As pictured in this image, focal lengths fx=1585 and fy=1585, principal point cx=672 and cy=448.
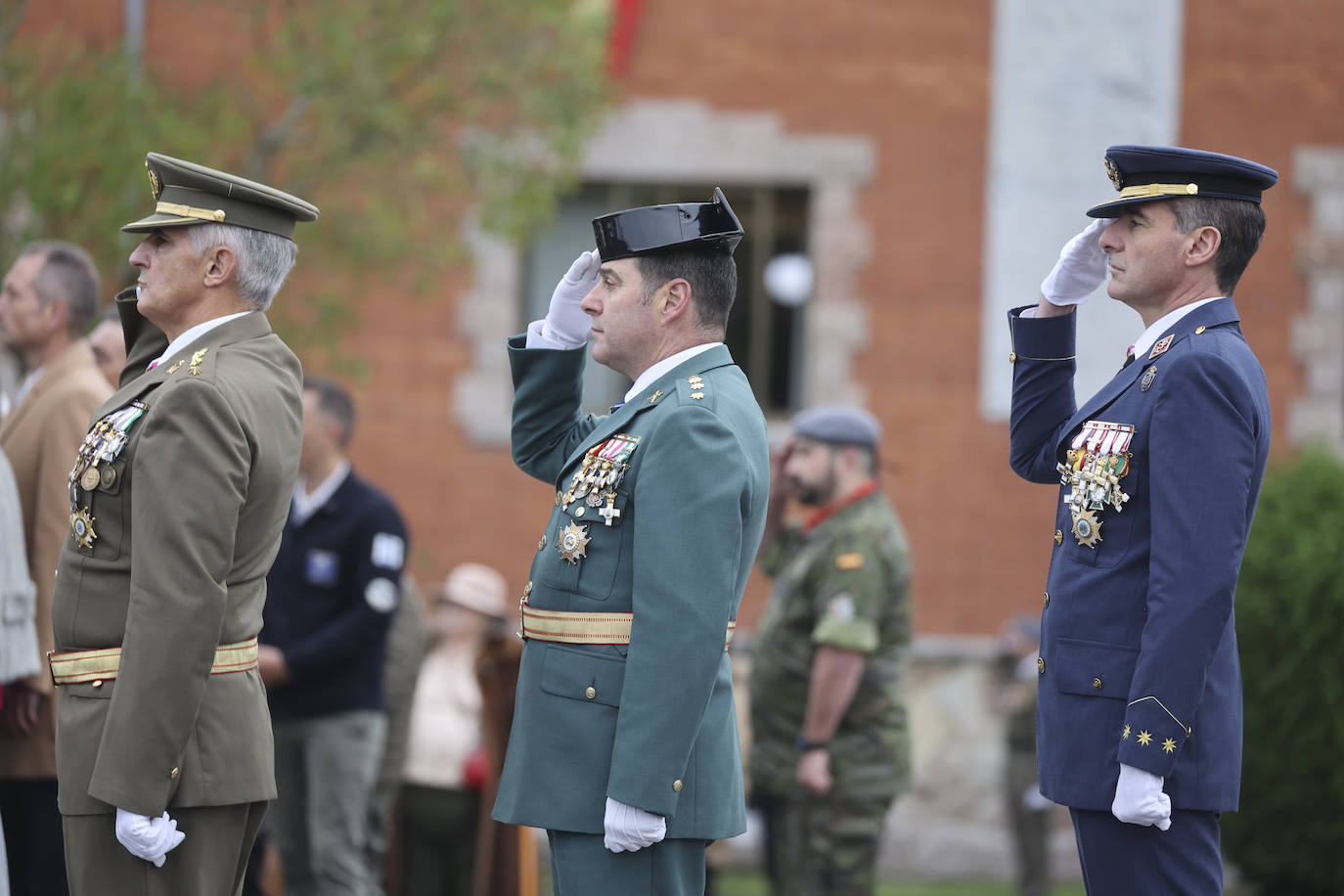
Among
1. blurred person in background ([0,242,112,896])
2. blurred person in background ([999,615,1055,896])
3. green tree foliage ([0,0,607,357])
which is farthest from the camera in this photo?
blurred person in background ([999,615,1055,896])

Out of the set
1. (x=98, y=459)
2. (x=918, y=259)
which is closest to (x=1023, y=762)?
(x=918, y=259)

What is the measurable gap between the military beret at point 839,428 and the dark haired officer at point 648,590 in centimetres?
236

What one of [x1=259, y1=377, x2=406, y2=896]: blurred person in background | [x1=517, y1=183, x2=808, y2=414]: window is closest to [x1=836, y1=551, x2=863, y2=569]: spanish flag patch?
[x1=259, y1=377, x2=406, y2=896]: blurred person in background

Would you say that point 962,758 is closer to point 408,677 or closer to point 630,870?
point 408,677

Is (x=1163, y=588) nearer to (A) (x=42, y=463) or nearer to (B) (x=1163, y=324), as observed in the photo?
(B) (x=1163, y=324)

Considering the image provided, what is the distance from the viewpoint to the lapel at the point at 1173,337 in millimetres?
3049

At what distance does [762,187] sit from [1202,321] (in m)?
7.04

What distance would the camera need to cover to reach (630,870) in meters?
2.95

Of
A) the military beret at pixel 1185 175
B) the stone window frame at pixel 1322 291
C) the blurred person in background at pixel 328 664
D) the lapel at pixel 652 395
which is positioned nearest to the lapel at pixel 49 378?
the blurred person in background at pixel 328 664

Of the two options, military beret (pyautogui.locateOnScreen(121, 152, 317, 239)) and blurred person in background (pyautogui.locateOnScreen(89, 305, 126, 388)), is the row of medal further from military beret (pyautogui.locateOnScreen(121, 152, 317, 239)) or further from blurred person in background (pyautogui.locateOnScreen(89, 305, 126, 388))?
blurred person in background (pyautogui.locateOnScreen(89, 305, 126, 388))

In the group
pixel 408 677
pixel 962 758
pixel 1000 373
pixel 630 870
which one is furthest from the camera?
pixel 1000 373

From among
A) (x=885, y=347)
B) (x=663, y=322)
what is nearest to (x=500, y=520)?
(x=885, y=347)

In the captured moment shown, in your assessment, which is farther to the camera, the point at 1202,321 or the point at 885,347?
the point at 885,347

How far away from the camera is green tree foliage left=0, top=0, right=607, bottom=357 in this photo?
662 cm
